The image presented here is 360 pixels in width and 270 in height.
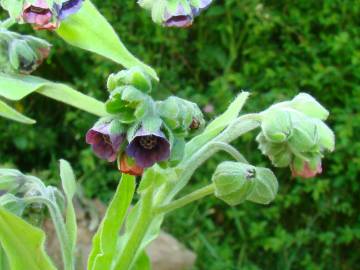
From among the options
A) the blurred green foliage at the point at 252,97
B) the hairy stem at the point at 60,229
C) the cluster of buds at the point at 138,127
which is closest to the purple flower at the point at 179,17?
the cluster of buds at the point at 138,127

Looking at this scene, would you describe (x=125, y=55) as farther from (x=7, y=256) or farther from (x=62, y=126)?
(x=62, y=126)

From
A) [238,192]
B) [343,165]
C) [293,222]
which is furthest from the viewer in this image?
[293,222]

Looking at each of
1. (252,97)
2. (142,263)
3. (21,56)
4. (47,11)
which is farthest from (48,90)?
(252,97)

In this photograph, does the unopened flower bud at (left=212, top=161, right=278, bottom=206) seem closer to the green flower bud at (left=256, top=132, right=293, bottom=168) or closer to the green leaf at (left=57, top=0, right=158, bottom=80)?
the green flower bud at (left=256, top=132, right=293, bottom=168)

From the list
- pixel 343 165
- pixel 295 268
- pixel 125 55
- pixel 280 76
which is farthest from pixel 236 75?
pixel 125 55

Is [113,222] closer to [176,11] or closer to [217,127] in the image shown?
[217,127]

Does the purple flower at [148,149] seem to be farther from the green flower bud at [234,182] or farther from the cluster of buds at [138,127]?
the green flower bud at [234,182]
